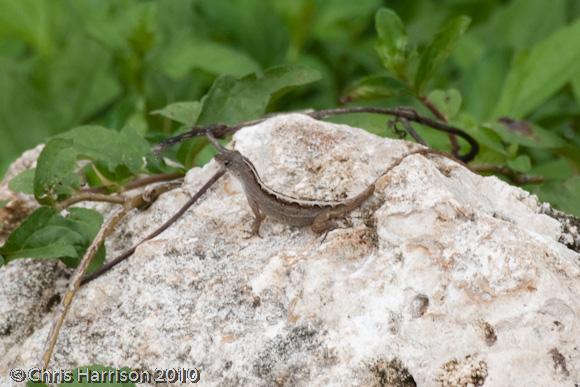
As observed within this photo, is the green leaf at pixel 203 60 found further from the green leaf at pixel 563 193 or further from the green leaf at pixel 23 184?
the green leaf at pixel 563 193

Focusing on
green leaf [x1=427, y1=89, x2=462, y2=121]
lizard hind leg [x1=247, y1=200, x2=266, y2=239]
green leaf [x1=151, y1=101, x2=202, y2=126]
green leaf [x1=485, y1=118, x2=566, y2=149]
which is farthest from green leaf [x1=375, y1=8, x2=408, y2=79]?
lizard hind leg [x1=247, y1=200, x2=266, y2=239]

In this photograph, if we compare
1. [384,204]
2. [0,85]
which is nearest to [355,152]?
[384,204]

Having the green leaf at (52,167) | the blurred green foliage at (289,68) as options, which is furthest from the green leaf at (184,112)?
the green leaf at (52,167)

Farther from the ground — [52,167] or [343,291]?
[343,291]

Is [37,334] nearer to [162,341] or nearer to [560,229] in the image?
[162,341]

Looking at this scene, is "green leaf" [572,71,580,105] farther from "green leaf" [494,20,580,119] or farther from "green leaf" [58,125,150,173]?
"green leaf" [58,125,150,173]

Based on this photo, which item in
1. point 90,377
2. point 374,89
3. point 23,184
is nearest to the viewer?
point 90,377

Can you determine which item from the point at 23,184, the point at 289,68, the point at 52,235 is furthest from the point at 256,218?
the point at 289,68

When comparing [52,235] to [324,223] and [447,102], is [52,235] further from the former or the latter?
[447,102]
